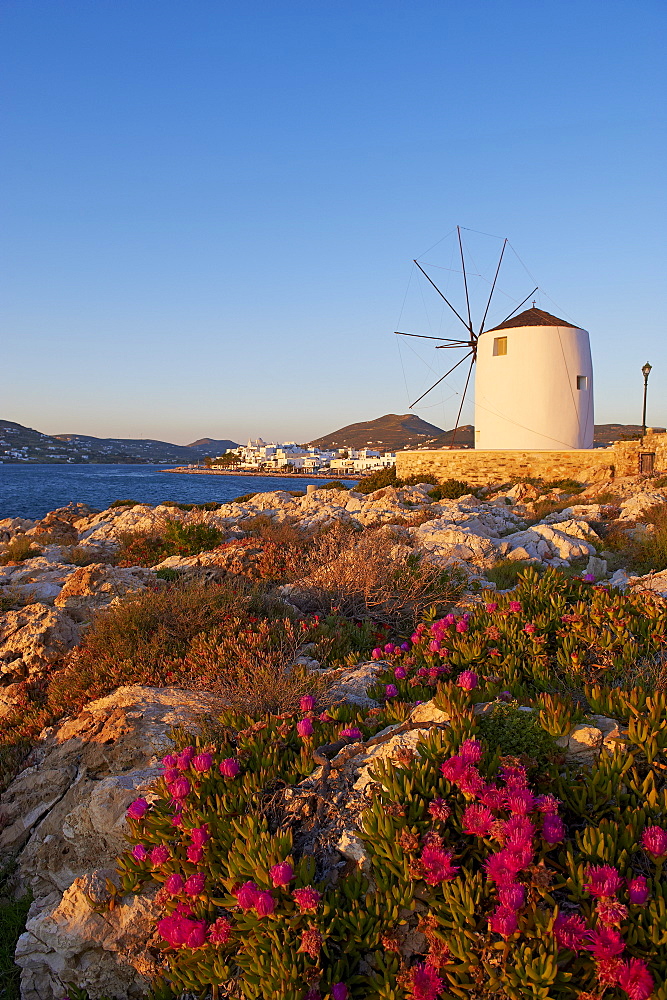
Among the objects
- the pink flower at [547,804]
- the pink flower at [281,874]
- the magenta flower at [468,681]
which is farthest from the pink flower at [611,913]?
the magenta flower at [468,681]

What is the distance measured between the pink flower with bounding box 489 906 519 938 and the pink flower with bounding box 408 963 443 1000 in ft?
0.95

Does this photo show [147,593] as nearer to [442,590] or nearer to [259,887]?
[442,590]

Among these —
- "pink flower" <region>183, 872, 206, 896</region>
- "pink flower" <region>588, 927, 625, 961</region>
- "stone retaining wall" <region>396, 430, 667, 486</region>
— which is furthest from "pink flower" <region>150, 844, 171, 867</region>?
"stone retaining wall" <region>396, 430, 667, 486</region>

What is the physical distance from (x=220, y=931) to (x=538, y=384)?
31175 millimetres

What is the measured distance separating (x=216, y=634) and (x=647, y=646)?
3471 mm

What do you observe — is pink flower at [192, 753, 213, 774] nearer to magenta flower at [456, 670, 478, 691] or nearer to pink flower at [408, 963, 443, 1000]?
pink flower at [408, 963, 443, 1000]

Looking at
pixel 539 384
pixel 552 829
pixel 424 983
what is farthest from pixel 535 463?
pixel 424 983

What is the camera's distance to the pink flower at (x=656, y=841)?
2.20 metres

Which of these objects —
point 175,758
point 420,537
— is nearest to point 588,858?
point 175,758

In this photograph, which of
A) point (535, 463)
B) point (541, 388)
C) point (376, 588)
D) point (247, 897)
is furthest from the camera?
point (541, 388)

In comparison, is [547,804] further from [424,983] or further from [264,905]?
[264,905]

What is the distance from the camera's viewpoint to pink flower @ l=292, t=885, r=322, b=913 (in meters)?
2.27

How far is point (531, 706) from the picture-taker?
332cm

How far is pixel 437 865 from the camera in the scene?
2266 mm
